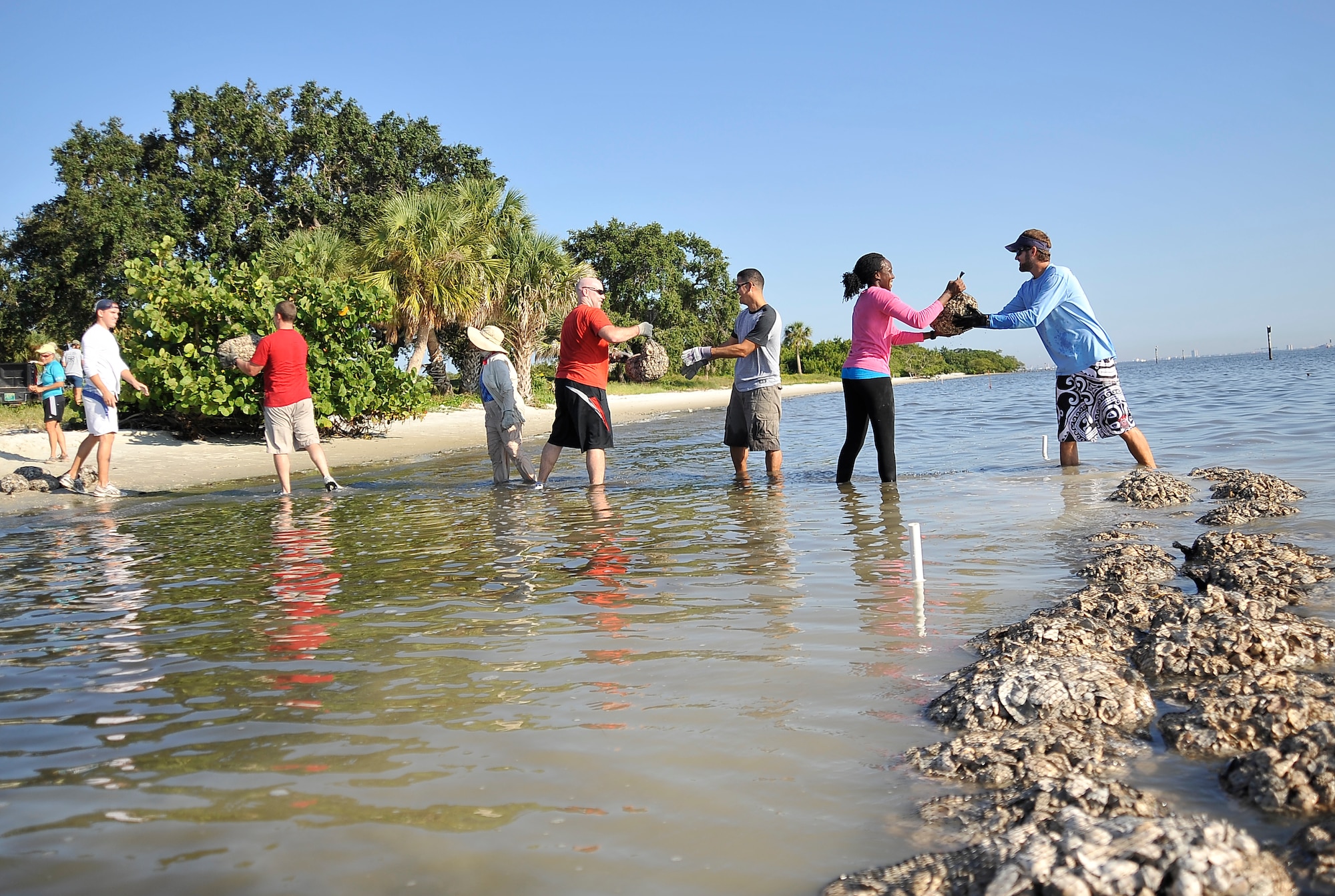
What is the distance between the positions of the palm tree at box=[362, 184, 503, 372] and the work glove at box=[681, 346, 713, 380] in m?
22.0

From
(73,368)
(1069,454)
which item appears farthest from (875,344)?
(73,368)

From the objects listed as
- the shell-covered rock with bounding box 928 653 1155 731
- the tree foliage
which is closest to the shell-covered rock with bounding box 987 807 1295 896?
the shell-covered rock with bounding box 928 653 1155 731

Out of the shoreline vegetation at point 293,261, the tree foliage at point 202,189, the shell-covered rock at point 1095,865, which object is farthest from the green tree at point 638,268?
the shell-covered rock at point 1095,865

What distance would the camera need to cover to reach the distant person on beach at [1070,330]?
307 inches

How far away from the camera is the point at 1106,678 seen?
286cm

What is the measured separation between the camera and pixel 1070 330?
798cm

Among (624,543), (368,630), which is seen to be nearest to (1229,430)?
(624,543)

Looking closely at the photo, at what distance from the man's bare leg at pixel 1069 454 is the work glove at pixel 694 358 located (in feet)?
11.6

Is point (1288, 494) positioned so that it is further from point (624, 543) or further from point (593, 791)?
point (593, 791)

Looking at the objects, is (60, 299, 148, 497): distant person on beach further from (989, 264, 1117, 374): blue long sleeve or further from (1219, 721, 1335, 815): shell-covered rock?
(1219, 721, 1335, 815): shell-covered rock

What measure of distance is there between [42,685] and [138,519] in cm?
551

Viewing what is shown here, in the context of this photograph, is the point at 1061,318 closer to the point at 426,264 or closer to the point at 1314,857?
the point at 1314,857

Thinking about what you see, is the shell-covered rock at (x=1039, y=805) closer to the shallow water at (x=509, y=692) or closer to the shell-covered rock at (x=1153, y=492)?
the shallow water at (x=509, y=692)

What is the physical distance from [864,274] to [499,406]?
3997 mm
